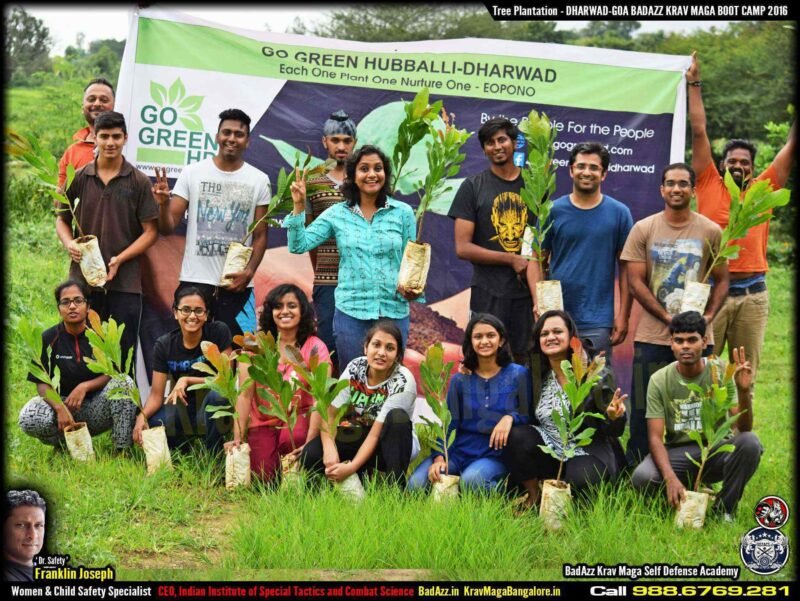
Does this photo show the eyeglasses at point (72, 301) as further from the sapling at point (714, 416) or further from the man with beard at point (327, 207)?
the sapling at point (714, 416)

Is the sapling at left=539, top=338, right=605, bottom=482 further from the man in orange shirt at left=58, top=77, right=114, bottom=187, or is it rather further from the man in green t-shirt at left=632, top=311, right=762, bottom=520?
the man in orange shirt at left=58, top=77, right=114, bottom=187

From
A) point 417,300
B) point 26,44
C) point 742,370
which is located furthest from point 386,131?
point 26,44

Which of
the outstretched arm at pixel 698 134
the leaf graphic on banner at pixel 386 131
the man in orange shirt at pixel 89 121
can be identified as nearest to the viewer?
the outstretched arm at pixel 698 134

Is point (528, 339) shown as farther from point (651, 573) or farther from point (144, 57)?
point (144, 57)

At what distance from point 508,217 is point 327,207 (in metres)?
1.18

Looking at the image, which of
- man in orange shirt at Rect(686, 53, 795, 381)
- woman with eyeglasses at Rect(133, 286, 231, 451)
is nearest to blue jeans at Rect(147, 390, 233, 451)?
woman with eyeglasses at Rect(133, 286, 231, 451)

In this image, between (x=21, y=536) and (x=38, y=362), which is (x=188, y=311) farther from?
(x=21, y=536)

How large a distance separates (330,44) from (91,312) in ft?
9.19

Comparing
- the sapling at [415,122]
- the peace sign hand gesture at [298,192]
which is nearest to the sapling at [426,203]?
the sapling at [415,122]

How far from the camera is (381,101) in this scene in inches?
301

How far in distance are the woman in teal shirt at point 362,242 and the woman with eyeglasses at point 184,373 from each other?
0.73 m

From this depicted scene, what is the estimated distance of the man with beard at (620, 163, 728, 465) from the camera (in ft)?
20.6

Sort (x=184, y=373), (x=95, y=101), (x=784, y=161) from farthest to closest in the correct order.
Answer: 1. (x=95, y=101)
2. (x=784, y=161)
3. (x=184, y=373)

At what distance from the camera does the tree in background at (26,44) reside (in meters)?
17.9
